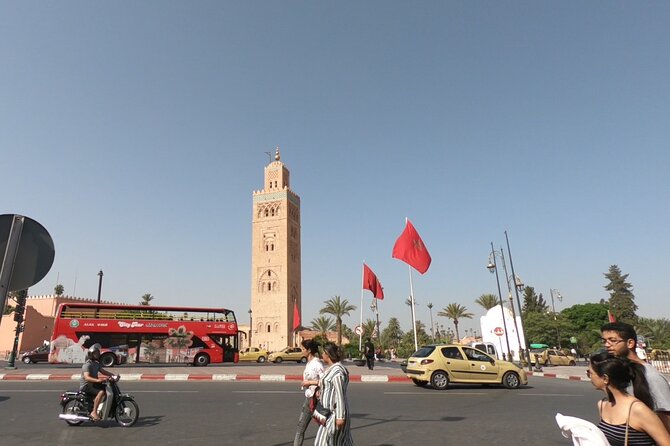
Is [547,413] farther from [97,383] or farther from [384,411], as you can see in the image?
[97,383]

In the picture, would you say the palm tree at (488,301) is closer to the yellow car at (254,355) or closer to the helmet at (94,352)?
the yellow car at (254,355)

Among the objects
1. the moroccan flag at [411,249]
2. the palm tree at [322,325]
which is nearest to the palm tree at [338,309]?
the palm tree at [322,325]

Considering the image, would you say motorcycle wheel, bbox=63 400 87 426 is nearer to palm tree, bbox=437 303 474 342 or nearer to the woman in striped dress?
the woman in striped dress

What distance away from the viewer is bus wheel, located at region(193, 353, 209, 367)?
25453 millimetres

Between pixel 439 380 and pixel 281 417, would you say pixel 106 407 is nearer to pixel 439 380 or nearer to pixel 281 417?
pixel 281 417

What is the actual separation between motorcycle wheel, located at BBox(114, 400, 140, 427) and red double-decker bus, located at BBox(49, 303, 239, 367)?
18.8 meters

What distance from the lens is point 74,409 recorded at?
752 cm

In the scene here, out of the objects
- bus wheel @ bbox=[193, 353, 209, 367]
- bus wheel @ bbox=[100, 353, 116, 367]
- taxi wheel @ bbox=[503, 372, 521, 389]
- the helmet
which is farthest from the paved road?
bus wheel @ bbox=[193, 353, 209, 367]

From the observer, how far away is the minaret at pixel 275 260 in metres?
64.6

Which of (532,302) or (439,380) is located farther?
(532,302)

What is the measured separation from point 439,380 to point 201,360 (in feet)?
55.5

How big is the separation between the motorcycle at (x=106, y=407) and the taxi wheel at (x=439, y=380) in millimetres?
9299

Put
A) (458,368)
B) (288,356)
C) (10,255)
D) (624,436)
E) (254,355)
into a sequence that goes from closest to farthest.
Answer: (624,436) < (10,255) < (458,368) < (288,356) < (254,355)

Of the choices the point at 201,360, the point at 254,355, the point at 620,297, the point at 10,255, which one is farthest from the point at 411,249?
the point at 620,297
